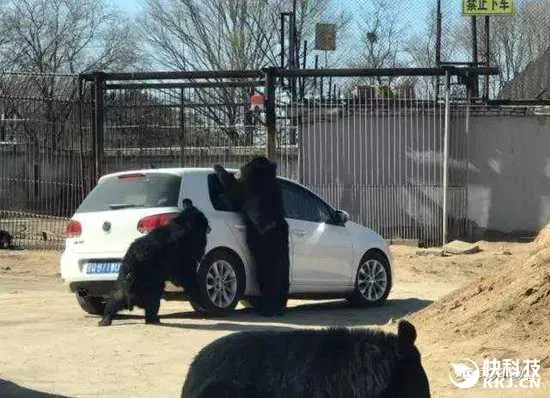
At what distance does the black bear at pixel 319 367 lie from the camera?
3480mm

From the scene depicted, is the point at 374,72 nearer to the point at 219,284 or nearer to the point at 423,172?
the point at 423,172

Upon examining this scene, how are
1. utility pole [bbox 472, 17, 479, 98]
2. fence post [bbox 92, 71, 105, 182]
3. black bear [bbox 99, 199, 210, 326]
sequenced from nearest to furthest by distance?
black bear [bbox 99, 199, 210, 326], fence post [bbox 92, 71, 105, 182], utility pole [bbox 472, 17, 479, 98]

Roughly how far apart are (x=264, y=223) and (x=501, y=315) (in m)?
3.80

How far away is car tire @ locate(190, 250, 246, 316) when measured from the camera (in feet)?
35.6

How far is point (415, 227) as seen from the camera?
19469 mm

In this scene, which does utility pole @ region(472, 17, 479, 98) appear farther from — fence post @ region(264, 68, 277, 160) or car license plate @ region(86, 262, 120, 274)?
car license plate @ region(86, 262, 120, 274)

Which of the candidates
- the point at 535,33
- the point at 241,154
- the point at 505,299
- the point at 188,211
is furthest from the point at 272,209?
the point at 535,33

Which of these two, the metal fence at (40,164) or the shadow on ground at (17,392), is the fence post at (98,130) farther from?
the shadow on ground at (17,392)

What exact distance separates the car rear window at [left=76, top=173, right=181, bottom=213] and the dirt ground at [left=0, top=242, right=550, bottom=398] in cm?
129

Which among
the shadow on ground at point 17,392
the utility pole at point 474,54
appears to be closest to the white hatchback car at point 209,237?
the shadow on ground at point 17,392

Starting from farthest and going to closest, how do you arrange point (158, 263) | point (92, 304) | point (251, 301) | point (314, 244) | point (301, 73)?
1. point (301, 73)
2. point (314, 244)
3. point (251, 301)
4. point (92, 304)
5. point (158, 263)

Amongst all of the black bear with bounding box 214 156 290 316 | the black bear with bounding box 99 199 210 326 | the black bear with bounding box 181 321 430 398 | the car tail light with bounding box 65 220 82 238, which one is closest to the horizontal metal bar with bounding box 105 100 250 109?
the black bear with bounding box 214 156 290 316

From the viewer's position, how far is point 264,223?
11148 mm

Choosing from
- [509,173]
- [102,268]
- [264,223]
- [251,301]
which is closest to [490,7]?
[509,173]
